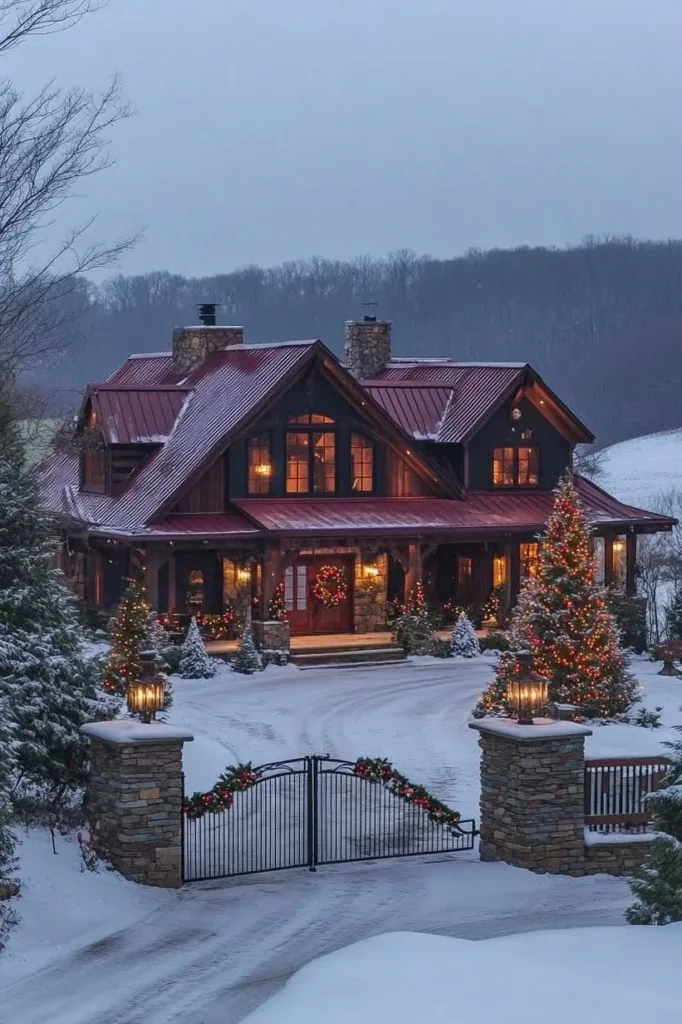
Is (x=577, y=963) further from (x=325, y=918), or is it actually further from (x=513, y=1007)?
(x=325, y=918)

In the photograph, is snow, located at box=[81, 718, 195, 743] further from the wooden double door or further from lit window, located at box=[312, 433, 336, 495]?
lit window, located at box=[312, 433, 336, 495]

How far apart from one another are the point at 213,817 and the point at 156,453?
16996mm

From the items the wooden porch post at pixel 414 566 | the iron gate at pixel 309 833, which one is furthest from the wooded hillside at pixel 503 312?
the iron gate at pixel 309 833

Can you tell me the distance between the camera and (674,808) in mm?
11875

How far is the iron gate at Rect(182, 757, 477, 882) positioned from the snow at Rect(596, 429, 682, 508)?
4383cm

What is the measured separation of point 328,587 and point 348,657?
96.3 inches

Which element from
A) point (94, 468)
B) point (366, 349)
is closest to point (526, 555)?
point (366, 349)

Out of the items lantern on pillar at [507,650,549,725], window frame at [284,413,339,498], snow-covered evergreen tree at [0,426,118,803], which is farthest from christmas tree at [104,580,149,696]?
lantern on pillar at [507,650,549,725]

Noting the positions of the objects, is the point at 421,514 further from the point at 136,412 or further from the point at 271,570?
the point at 136,412

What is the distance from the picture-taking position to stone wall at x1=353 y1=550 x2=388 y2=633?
32625 mm

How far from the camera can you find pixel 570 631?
23.0 metres

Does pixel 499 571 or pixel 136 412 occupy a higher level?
pixel 136 412

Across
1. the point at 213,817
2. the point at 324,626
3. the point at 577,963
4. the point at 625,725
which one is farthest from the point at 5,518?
the point at 324,626

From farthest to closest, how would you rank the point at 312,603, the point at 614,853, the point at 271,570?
the point at 312,603 < the point at 271,570 < the point at 614,853
